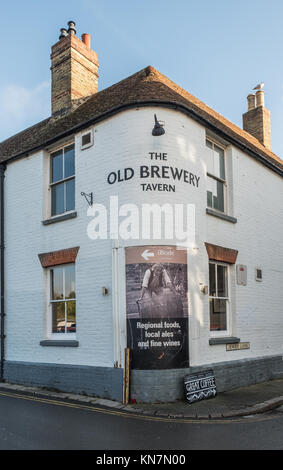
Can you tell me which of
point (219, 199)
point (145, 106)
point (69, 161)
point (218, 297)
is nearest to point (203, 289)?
point (218, 297)

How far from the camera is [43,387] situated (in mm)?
10703

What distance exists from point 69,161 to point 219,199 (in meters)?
3.94

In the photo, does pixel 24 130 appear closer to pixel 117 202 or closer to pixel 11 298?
pixel 11 298

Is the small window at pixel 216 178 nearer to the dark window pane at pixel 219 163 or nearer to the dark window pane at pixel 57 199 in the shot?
the dark window pane at pixel 219 163

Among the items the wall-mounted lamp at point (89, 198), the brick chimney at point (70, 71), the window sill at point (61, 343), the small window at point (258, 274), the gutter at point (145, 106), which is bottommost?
the window sill at point (61, 343)

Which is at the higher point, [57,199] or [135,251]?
[57,199]

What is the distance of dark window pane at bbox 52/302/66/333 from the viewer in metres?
10.9

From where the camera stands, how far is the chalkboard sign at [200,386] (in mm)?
8734

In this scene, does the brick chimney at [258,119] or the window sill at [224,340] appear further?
the brick chimney at [258,119]

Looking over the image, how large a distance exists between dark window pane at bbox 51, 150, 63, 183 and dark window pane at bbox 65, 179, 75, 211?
18.0 inches

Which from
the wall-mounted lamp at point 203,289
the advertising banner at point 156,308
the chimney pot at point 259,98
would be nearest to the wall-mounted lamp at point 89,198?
the advertising banner at point 156,308

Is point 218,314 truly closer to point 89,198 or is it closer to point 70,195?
point 89,198

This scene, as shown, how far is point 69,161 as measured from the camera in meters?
11.5

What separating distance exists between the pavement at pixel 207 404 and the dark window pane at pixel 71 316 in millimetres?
1441
